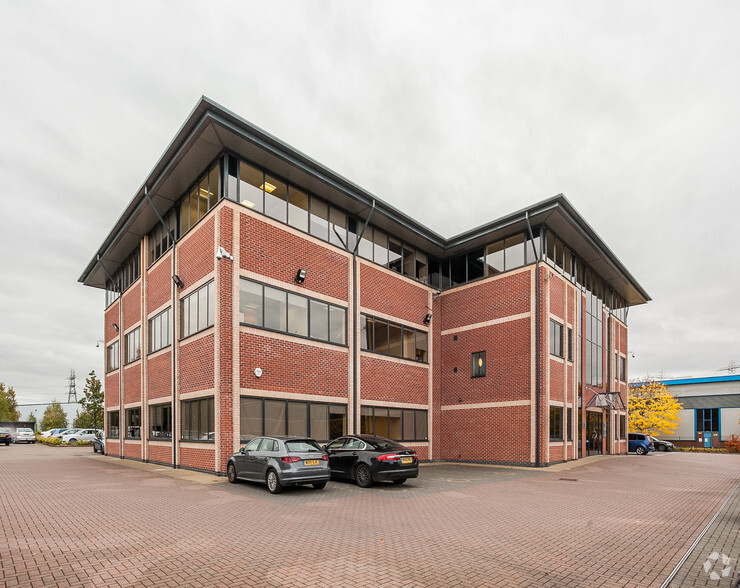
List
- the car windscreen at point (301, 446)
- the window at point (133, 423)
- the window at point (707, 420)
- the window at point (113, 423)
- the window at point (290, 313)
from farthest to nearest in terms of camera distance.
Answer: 1. the window at point (707, 420)
2. the window at point (113, 423)
3. the window at point (133, 423)
4. the window at point (290, 313)
5. the car windscreen at point (301, 446)

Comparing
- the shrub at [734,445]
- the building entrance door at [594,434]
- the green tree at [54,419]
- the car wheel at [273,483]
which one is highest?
the car wheel at [273,483]

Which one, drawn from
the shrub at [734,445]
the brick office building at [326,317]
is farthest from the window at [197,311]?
the shrub at [734,445]

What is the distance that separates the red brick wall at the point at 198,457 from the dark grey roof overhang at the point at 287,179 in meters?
9.11

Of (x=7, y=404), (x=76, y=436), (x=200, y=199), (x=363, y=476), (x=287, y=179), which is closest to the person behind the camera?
(x=363, y=476)

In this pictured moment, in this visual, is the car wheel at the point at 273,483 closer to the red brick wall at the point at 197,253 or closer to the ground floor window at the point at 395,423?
the red brick wall at the point at 197,253

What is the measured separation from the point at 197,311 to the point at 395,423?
30.1 feet

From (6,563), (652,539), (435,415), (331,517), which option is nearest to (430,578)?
(331,517)

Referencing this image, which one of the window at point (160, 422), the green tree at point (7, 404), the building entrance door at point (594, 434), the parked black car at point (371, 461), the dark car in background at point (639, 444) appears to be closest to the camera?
the parked black car at point (371, 461)

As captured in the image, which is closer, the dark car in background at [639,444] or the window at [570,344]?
the window at [570,344]

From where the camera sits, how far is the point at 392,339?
2095 centimetres

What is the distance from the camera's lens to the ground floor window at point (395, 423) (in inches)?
752

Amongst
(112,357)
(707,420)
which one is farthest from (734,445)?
(112,357)

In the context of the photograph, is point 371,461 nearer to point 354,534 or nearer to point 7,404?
point 354,534

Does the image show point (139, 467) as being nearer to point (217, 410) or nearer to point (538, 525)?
point (217, 410)
